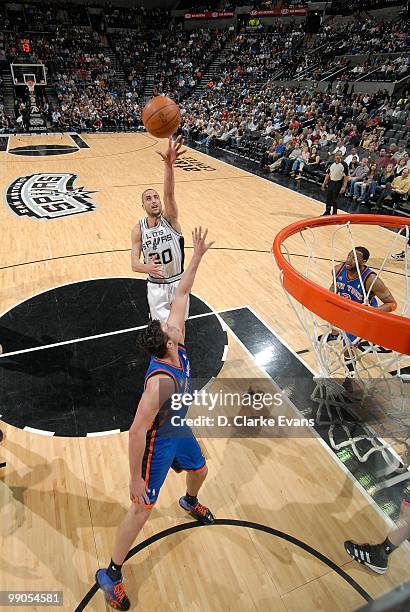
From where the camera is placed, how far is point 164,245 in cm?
402

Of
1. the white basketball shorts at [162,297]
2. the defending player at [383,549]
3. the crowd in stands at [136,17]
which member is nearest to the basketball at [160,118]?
the white basketball shorts at [162,297]

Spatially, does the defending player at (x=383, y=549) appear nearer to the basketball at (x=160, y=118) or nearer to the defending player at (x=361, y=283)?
the defending player at (x=361, y=283)

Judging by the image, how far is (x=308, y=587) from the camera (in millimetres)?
2529

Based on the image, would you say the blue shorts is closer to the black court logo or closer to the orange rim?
the orange rim

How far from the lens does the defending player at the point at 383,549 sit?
255 centimetres

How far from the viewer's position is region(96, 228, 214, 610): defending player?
6.92ft

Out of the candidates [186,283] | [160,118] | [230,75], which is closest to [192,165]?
[160,118]

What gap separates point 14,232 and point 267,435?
6.84 metres

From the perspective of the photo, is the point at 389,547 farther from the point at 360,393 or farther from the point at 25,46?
the point at 25,46

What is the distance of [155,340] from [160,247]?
6.58 feet

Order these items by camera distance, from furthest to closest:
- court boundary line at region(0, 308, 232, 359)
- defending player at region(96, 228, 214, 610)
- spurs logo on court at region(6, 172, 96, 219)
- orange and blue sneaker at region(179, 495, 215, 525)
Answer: spurs logo on court at region(6, 172, 96, 219) → court boundary line at region(0, 308, 232, 359) → orange and blue sneaker at region(179, 495, 215, 525) → defending player at region(96, 228, 214, 610)

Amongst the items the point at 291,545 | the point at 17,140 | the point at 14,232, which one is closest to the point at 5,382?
the point at 291,545

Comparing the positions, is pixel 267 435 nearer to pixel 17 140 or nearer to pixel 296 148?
pixel 296 148

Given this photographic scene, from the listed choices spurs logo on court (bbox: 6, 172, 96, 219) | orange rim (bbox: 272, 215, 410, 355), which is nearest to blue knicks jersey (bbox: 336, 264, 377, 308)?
orange rim (bbox: 272, 215, 410, 355)
